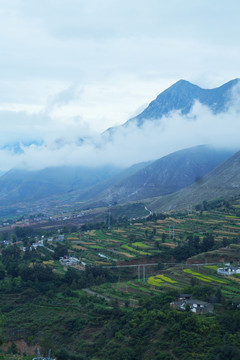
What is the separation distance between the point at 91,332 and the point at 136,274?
18.2m

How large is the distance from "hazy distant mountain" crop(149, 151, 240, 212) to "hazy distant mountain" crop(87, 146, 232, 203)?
1132 inches

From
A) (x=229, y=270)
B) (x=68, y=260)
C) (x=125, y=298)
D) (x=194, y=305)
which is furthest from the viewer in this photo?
(x=68, y=260)

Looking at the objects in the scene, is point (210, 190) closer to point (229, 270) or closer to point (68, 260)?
point (68, 260)

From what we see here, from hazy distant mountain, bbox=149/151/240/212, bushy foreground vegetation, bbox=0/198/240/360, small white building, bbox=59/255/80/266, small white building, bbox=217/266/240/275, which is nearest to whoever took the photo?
bushy foreground vegetation, bbox=0/198/240/360

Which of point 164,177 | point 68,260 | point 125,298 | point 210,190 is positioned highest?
point 164,177

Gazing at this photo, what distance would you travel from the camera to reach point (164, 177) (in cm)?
17638

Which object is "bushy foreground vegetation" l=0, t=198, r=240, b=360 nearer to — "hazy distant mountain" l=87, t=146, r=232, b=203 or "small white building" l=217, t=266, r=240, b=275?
"small white building" l=217, t=266, r=240, b=275

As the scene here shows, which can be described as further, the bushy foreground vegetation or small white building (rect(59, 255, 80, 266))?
small white building (rect(59, 255, 80, 266))

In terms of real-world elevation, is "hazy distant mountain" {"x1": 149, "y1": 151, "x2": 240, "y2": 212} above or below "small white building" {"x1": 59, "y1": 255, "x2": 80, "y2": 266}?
above

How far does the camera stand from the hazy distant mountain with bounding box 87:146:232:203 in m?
166

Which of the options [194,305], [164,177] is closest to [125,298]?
[194,305]

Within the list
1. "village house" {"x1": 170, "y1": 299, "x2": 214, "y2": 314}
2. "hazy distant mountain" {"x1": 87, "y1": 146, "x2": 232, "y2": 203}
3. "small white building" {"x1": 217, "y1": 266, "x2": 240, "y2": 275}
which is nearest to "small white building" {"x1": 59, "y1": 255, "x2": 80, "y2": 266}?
"small white building" {"x1": 217, "y1": 266, "x2": 240, "y2": 275}

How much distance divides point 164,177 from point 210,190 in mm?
57766

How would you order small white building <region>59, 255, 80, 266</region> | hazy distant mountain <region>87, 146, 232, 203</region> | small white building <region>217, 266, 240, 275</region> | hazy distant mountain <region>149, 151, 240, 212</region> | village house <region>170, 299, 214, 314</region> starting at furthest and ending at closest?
hazy distant mountain <region>87, 146, 232, 203</region>, hazy distant mountain <region>149, 151, 240, 212</region>, small white building <region>59, 255, 80, 266</region>, small white building <region>217, 266, 240, 275</region>, village house <region>170, 299, 214, 314</region>
